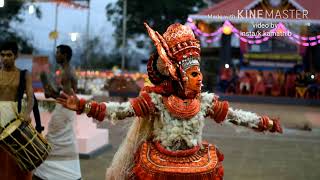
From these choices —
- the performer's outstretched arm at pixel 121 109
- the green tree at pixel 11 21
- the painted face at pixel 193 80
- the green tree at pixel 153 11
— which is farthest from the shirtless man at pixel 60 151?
the green tree at pixel 11 21

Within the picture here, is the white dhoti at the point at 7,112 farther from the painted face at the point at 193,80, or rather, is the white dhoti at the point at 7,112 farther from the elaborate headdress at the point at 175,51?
the painted face at the point at 193,80

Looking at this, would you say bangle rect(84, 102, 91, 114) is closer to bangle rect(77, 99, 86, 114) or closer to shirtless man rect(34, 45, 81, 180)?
bangle rect(77, 99, 86, 114)

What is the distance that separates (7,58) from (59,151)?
1589 mm

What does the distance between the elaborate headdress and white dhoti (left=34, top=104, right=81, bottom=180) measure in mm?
2372

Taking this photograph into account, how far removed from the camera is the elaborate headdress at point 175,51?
12.5ft

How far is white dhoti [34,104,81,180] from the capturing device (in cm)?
602

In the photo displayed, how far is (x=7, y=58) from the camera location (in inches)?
189

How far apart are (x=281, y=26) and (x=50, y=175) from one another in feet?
9.61

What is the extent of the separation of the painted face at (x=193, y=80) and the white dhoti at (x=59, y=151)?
252 centimetres

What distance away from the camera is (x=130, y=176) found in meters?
3.89

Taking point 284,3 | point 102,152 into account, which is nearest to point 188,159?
point 284,3

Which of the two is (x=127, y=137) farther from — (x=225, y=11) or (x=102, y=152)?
(x=102, y=152)

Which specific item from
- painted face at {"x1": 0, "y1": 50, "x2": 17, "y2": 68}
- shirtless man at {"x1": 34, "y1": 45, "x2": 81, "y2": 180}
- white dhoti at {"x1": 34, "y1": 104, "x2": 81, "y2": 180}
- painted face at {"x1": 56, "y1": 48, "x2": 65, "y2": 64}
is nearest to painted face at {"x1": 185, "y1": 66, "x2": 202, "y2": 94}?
painted face at {"x1": 0, "y1": 50, "x2": 17, "y2": 68}

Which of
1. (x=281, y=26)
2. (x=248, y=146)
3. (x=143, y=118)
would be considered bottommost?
(x=248, y=146)
